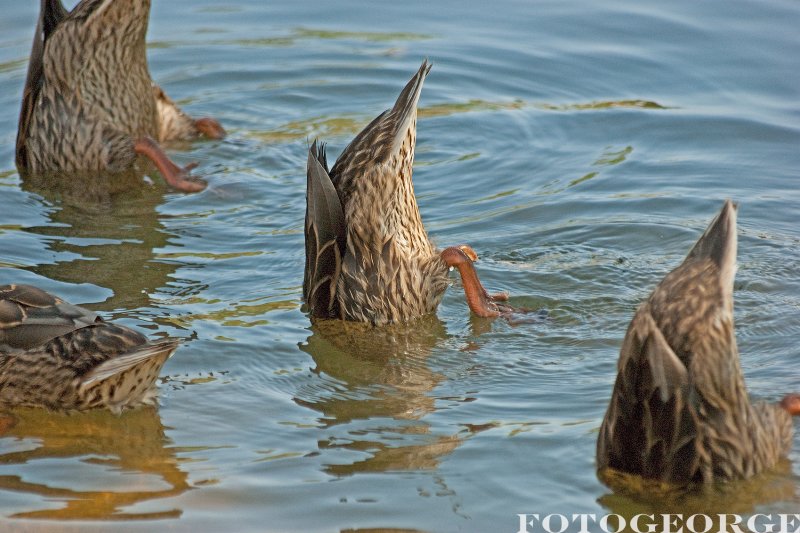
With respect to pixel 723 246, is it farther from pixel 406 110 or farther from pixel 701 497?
pixel 406 110

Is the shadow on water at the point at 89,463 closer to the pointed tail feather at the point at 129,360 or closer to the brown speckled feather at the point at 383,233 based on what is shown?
the pointed tail feather at the point at 129,360

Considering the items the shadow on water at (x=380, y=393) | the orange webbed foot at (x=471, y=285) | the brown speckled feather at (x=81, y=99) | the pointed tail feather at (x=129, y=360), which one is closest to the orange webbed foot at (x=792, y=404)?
the shadow on water at (x=380, y=393)

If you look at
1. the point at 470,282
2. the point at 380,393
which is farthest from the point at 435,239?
the point at 380,393

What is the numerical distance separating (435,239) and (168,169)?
7.04 ft

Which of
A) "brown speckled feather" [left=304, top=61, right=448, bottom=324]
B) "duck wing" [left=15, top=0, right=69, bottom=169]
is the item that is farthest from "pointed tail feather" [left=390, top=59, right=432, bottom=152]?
"duck wing" [left=15, top=0, right=69, bottom=169]

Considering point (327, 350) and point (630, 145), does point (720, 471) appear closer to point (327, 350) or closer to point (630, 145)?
point (327, 350)

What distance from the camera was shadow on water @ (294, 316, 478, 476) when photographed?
5.43 metres

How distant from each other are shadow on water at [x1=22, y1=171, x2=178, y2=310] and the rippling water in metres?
0.03

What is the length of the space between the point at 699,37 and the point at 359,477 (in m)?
7.17

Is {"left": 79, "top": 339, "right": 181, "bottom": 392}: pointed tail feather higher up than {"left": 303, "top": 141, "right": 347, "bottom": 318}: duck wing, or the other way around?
{"left": 303, "top": 141, "right": 347, "bottom": 318}: duck wing

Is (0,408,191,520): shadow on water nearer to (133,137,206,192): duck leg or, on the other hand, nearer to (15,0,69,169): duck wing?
(133,137,206,192): duck leg

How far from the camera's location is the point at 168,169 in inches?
349

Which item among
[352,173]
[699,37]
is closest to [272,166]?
[352,173]

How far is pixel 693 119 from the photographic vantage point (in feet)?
31.6
